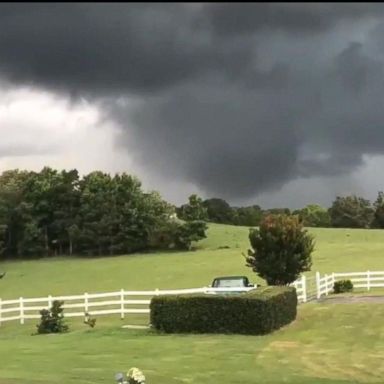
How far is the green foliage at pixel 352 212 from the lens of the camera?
11962 cm

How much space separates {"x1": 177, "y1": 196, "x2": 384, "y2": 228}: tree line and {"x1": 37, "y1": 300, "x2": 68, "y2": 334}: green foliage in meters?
87.4

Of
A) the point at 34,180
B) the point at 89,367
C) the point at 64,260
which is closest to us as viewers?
the point at 89,367

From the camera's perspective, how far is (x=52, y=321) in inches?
1140

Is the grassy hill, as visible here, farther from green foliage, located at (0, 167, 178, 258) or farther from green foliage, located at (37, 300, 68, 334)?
green foliage, located at (37, 300, 68, 334)

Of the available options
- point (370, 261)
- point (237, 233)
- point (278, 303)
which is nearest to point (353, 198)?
point (237, 233)

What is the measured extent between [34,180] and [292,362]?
70832 millimetres

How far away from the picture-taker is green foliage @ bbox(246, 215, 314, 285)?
111ft

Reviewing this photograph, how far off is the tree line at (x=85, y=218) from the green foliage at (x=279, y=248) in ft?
141

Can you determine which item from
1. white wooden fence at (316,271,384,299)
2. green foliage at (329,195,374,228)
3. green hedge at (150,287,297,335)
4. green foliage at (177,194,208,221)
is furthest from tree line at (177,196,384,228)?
green hedge at (150,287,297,335)

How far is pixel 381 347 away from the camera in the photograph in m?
21.3

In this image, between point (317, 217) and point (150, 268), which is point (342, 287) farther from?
point (317, 217)

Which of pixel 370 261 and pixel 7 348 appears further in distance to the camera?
pixel 370 261

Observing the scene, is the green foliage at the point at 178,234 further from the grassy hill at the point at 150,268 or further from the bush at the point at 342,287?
the bush at the point at 342,287

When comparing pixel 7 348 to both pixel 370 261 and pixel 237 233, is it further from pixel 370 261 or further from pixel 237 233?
pixel 237 233
